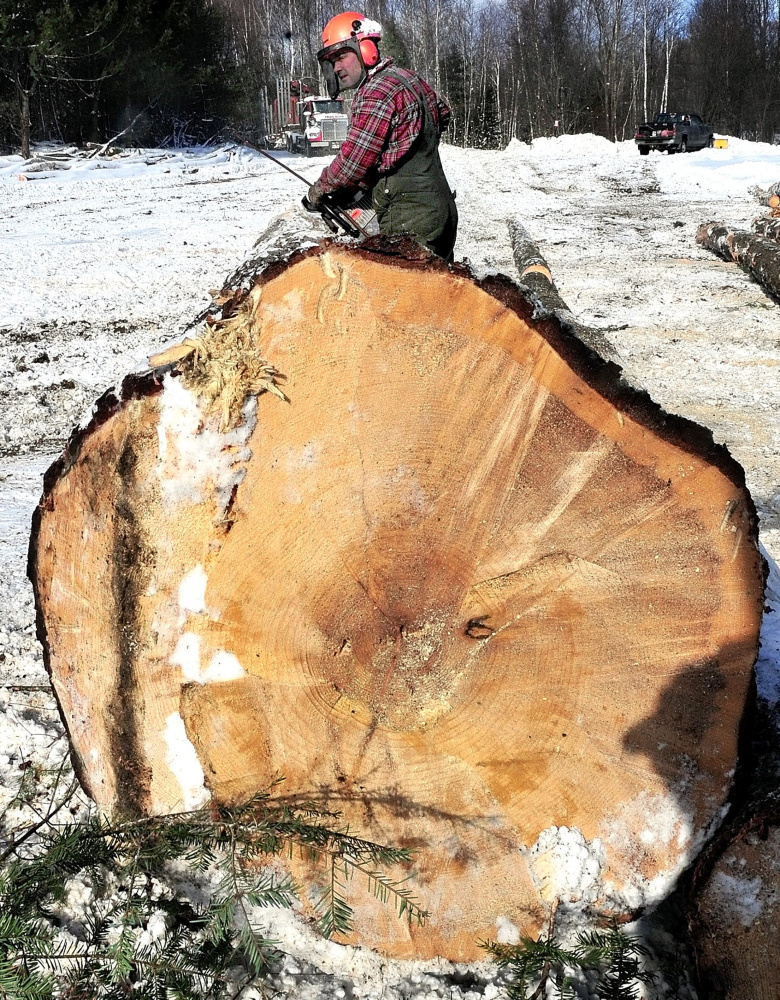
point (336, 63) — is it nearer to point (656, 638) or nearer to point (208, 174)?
point (656, 638)

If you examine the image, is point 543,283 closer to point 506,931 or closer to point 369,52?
point 369,52

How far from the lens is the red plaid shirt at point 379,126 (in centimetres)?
339

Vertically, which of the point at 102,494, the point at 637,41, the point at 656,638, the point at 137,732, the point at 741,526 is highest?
the point at 637,41

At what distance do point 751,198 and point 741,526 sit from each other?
14567 millimetres

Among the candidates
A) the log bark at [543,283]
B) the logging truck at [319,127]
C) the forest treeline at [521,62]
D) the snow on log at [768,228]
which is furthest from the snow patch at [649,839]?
the forest treeline at [521,62]

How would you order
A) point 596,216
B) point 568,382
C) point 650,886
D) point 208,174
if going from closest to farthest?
point 568,382 < point 650,886 < point 596,216 < point 208,174

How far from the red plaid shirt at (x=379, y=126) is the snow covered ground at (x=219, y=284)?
134cm

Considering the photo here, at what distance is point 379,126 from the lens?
3.43 m

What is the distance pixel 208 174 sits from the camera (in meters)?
18.7

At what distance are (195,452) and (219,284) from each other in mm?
6685

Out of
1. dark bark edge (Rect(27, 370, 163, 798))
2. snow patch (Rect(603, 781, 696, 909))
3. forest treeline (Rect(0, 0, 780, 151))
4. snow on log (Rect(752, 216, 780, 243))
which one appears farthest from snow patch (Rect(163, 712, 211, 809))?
forest treeline (Rect(0, 0, 780, 151))

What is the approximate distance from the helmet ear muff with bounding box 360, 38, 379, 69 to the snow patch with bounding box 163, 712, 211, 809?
2.96 m

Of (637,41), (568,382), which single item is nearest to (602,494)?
(568,382)

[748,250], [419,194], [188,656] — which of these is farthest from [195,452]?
[748,250]
